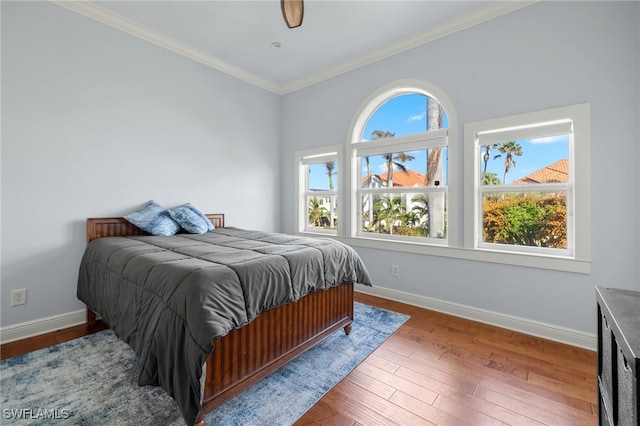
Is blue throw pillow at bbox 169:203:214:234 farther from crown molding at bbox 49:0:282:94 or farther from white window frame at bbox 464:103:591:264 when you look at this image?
white window frame at bbox 464:103:591:264

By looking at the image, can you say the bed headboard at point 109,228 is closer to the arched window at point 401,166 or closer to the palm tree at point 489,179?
the arched window at point 401,166

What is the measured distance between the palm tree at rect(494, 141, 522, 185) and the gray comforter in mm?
1642

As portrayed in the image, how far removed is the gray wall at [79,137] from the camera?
2.23 metres

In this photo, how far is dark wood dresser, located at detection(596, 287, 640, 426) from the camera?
0.65 meters

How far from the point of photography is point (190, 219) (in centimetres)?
299

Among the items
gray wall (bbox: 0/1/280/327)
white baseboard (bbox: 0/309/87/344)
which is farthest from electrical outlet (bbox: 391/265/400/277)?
white baseboard (bbox: 0/309/87/344)

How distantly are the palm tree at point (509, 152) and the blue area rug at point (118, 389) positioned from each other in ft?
6.42

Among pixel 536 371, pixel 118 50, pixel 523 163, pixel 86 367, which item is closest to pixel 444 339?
pixel 536 371

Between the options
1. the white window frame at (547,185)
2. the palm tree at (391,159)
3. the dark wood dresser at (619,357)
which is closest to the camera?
the dark wood dresser at (619,357)

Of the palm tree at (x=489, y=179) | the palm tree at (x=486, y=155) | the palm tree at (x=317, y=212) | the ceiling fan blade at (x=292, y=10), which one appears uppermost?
the ceiling fan blade at (x=292, y=10)

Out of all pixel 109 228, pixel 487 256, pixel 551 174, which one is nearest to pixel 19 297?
pixel 109 228

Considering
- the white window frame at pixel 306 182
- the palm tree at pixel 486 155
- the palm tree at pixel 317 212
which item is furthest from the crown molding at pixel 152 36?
the palm tree at pixel 486 155

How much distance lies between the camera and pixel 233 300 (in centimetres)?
140

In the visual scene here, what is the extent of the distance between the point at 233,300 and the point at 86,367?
1.34 m
